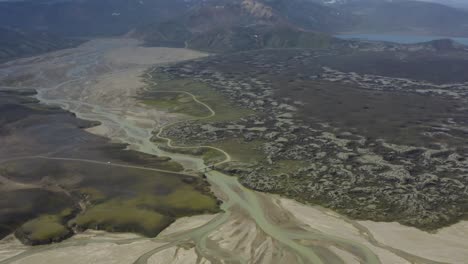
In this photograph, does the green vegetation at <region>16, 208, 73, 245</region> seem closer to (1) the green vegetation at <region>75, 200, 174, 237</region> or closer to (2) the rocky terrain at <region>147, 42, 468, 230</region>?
(1) the green vegetation at <region>75, 200, 174, 237</region>

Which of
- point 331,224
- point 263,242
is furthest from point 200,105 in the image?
point 263,242

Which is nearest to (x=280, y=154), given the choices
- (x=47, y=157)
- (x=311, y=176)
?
(x=311, y=176)

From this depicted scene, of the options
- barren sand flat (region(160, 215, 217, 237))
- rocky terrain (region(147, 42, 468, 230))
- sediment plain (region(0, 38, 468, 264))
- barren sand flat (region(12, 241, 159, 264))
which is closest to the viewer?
barren sand flat (region(12, 241, 159, 264))

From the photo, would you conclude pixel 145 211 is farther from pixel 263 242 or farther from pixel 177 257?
pixel 263 242

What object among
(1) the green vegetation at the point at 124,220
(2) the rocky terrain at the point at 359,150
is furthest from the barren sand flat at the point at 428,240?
(1) the green vegetation at the point at 124,220

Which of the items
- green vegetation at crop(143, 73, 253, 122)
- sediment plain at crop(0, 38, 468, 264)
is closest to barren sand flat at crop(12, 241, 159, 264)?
sediment plain at crop(0, 38, 468, 264)

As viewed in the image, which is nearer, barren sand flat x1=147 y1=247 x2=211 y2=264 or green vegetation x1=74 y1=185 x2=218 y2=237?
barren sand flat x1=147 y1=247 x2=211 y2=264

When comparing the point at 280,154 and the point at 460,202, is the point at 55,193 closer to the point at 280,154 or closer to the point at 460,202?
the point at 280,154
